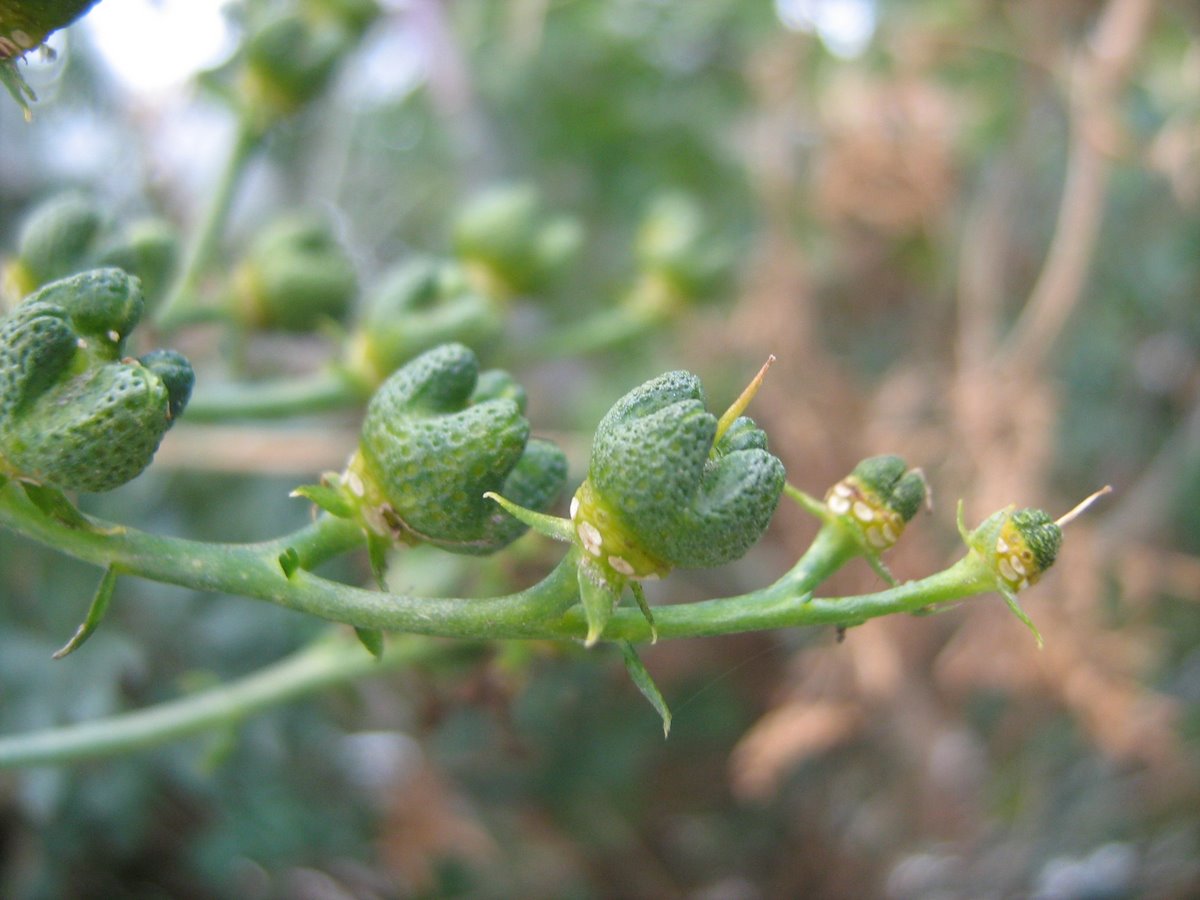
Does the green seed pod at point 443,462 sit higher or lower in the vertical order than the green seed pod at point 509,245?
higher

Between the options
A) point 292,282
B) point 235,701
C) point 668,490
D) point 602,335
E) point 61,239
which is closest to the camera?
point 668,490

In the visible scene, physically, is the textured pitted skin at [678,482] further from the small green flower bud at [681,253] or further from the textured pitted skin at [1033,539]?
the small green flower bud at [681,253]

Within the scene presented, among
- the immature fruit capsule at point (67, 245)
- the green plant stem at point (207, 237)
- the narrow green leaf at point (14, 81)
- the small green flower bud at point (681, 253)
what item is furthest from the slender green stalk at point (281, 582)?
the small green flower bud at point (681, 253)

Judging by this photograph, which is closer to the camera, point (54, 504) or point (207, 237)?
point (54, 504)

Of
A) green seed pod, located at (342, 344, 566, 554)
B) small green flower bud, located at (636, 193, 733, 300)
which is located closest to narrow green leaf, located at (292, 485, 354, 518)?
green seed pod, located at (342, 344, 566, 554)

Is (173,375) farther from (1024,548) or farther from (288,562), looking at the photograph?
(1024,548)

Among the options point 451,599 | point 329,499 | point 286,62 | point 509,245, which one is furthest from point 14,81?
point 509,245
